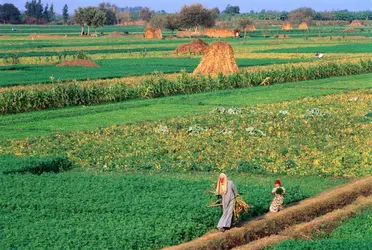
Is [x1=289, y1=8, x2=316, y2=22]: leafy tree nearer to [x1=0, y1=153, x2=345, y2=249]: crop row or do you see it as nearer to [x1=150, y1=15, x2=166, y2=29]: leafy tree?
[x1=150, y1=15, x2=166, y2=29]: leafy tree

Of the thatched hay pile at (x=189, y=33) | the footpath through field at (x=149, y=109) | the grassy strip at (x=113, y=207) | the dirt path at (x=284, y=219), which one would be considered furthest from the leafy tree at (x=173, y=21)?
the dirt path at (x=284, y=219)

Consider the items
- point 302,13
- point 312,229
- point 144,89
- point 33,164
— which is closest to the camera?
point 312,229

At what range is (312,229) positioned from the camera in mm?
12500

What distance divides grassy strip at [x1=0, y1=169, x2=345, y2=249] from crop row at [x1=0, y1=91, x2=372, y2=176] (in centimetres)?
107

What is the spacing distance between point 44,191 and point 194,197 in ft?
8.68

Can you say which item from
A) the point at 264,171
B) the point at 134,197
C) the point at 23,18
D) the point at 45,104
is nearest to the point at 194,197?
the point at 134,197

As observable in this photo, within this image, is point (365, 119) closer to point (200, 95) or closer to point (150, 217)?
point (200, 95)

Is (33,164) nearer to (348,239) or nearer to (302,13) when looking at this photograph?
(348,239)

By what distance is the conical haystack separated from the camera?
40625mm

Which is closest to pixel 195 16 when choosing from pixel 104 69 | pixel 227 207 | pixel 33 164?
pixel 104 69

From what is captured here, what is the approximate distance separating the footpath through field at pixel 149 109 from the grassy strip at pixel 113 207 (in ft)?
24.8

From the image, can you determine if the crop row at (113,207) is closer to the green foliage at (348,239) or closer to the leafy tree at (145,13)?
the green foliage at (348,239)

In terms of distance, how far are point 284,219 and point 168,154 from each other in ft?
19.9

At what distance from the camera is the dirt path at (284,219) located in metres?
11.4
